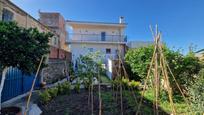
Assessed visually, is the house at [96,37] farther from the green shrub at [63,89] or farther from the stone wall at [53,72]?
the green shrub at [63,89]

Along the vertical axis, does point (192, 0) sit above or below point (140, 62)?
above

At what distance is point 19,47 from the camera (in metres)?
5.66

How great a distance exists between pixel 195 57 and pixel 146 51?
2.50 m

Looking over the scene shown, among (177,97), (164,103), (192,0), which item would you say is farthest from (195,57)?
(192,0)

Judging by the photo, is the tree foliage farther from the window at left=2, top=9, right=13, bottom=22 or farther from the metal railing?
the metal railing

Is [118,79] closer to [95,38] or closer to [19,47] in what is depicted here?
[19,47]

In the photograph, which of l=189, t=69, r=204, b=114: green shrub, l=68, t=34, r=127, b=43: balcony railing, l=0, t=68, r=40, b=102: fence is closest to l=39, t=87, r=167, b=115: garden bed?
l=189, t=69, r=204, b=114: green shrub

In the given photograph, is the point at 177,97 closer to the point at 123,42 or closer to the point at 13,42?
the point at 13,42

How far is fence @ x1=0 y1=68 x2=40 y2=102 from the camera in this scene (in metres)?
8.58

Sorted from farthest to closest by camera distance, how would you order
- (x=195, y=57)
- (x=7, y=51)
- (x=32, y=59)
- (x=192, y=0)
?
(x=192, y=0), (x=195, y=57), (x=32, y=59), (x=7, y=51)

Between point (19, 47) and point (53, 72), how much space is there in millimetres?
10446

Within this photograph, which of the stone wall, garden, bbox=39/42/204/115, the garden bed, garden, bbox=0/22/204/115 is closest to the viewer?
garden, bbox=0/22/204/115

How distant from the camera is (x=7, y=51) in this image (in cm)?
555

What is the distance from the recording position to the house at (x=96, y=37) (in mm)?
22672
